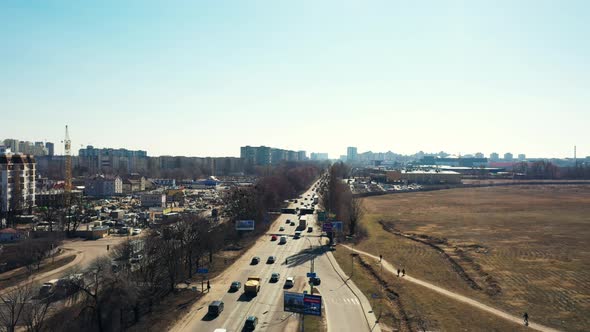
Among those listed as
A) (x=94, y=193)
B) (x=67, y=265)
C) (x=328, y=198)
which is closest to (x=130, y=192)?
(x=94, y=193)

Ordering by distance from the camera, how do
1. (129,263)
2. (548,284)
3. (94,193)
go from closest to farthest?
(129,263) → (548,284) → (94,193)

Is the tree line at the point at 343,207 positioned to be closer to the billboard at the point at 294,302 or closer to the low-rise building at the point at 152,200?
the low-rise building at the point at 152,200

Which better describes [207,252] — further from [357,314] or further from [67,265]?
[357,314]

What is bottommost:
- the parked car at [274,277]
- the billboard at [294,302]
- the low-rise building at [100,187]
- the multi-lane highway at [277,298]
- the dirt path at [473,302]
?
the multi-lane highway at [277,298]

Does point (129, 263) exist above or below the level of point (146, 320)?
above

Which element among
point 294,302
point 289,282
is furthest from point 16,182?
point 294,302

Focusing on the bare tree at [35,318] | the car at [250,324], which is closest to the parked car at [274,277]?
the car at [250,324]
